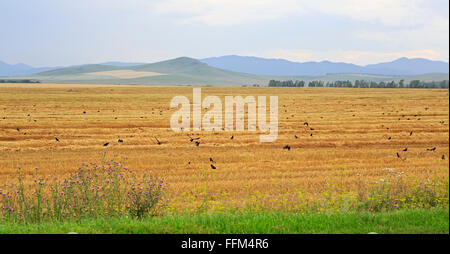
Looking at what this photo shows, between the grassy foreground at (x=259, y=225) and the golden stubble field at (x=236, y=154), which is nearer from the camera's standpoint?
the grassy foreground at (x=259, y=225)

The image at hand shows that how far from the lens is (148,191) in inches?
343

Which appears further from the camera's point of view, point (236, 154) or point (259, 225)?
point (236, 154)

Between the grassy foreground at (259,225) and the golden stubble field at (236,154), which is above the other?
the grassy foreground at (259,225)

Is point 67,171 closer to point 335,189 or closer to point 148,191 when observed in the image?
point 148,191

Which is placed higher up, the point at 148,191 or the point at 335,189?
the point at 148,191

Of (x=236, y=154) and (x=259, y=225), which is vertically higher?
(x=259, y=225)

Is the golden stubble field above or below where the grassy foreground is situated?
below

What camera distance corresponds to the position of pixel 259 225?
708 centimetres

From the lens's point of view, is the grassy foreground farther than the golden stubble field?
No

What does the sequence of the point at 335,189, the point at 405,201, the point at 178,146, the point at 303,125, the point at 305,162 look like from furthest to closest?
the point at 303,125, the point at 178,146, the point at 305,162, the point at 335,189, the point at 405,201

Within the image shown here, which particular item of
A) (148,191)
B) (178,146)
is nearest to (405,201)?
(148,191)

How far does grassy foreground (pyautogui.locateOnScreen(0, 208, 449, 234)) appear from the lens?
691 cm

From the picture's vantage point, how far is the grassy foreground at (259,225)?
22.7 feet
